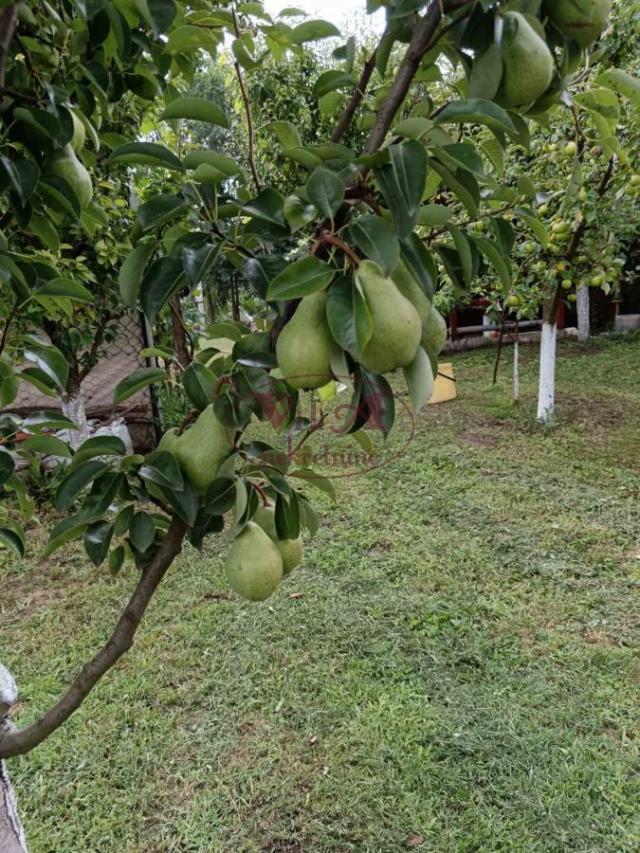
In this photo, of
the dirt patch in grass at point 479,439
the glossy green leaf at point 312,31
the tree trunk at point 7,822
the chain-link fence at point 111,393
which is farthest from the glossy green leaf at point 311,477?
the dirt patch in grass at point 479,439

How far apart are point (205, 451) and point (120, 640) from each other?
0.89 ft

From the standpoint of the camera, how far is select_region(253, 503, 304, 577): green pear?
848mm

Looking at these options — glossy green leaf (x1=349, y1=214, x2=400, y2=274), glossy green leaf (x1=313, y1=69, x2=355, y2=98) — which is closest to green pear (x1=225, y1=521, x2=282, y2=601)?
glossy green leaf (x1=349, y1=214, x2=400, y2=274)

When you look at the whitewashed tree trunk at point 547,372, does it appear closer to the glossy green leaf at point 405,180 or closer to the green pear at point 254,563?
the green pear at point 254,563

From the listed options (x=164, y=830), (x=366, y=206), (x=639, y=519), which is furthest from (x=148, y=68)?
(x=639, y=519)

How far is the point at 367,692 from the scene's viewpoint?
2096 mm

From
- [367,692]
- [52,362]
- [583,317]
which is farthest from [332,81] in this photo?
[583,317]

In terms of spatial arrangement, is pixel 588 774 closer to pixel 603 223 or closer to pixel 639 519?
pixel 639 519

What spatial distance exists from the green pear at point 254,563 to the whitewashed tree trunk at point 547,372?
4494mm

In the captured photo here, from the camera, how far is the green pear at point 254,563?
793mm

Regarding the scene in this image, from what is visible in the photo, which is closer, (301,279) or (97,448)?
(301,279)

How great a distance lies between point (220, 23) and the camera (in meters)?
0.78

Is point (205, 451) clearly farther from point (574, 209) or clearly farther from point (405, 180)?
point (574, 209)

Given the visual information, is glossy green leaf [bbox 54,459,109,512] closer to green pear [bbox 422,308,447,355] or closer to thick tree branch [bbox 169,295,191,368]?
thick tree branch [bbox 169,295,191,368]
